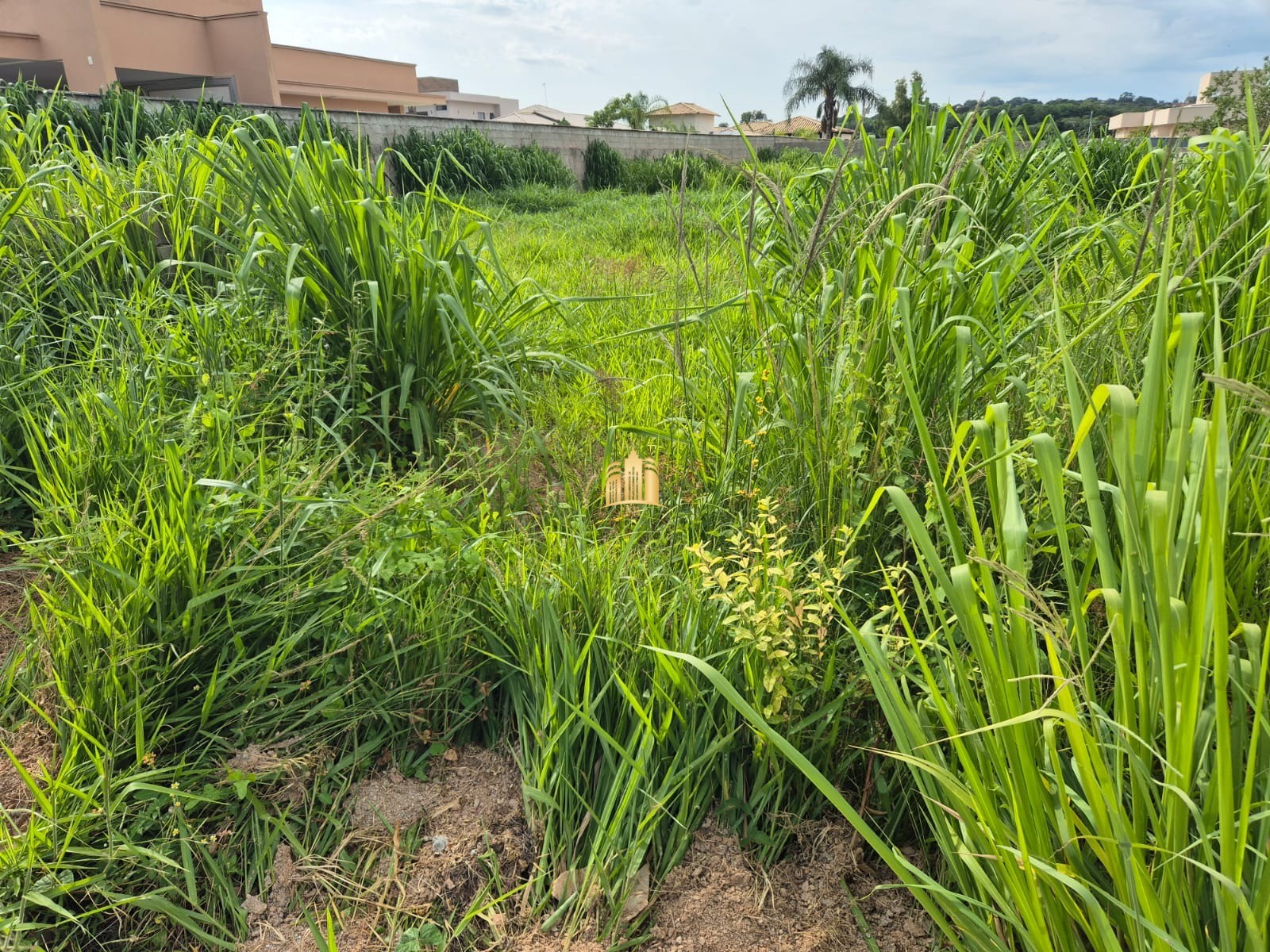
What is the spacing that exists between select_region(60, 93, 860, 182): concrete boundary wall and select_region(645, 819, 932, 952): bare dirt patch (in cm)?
522

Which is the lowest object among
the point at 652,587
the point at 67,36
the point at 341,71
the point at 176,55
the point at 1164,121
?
the point at 652,587

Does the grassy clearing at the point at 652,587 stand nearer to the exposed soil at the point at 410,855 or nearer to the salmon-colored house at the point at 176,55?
the exposed soil at the point at 410,855

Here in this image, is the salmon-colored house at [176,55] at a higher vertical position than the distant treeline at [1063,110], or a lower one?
higher

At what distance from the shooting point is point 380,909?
1.18 metres

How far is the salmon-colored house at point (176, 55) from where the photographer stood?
1991cm

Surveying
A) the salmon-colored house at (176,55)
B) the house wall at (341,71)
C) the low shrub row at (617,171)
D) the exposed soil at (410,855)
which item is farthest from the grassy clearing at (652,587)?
the house wall at (341,71)

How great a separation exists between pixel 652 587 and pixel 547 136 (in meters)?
11.8

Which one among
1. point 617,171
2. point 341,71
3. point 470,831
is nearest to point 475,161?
point 617,171

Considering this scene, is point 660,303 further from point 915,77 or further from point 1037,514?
point 1037,514

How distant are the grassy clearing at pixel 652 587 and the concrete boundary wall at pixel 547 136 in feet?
14.0

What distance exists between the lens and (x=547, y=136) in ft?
39.2

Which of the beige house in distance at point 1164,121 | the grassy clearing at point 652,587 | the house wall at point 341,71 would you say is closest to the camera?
the grassy clearing at point 652,587

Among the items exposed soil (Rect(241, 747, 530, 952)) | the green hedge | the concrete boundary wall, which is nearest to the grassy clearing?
exposed soil (Rect(241, 747, 530, 952))

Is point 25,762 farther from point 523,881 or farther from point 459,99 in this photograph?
point 459,99
